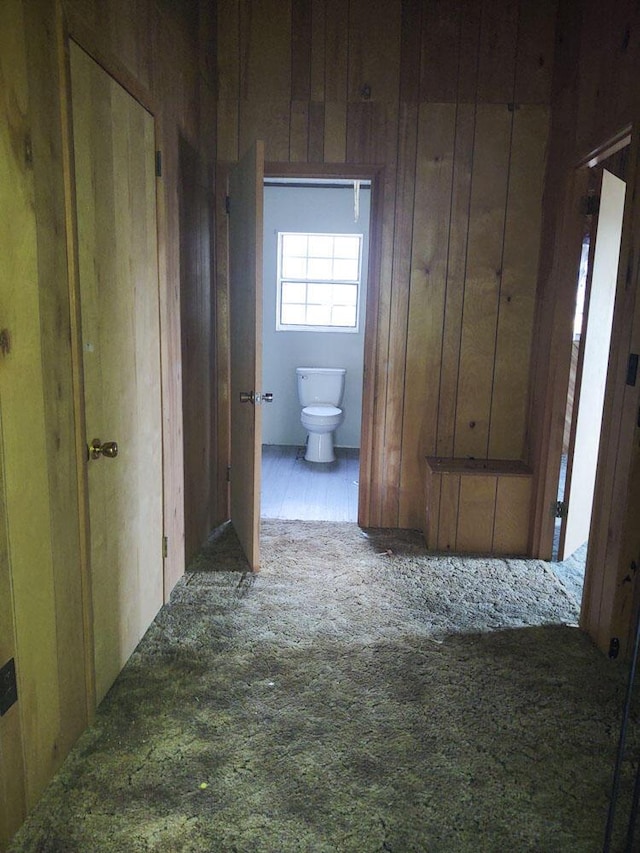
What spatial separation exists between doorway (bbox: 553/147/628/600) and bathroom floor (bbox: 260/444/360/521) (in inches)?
50.5

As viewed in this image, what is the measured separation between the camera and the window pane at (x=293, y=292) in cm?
568

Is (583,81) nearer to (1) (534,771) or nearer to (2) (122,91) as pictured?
(2) (122,91)

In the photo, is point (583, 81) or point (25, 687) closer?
point (25, 687)

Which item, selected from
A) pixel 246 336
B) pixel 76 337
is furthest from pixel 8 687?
pixel 246 336

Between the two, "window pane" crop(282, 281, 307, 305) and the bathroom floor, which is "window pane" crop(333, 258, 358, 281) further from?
the bathroom floor

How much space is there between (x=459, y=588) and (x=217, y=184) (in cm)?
246

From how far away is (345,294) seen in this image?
571 centimetres

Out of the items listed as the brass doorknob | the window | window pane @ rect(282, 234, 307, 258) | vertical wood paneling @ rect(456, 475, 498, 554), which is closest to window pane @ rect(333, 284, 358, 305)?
the window

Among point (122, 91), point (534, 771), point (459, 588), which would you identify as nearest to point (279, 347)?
point (459, 588)

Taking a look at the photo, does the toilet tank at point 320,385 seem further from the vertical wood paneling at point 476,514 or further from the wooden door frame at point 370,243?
the vertical wood paneling at point 476,514

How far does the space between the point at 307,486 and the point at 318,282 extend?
202 centimetres

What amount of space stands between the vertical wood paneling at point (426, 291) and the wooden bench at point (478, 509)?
0.91ft

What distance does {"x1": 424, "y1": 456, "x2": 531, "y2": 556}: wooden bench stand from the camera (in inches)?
132

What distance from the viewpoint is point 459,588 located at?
2977 mm
